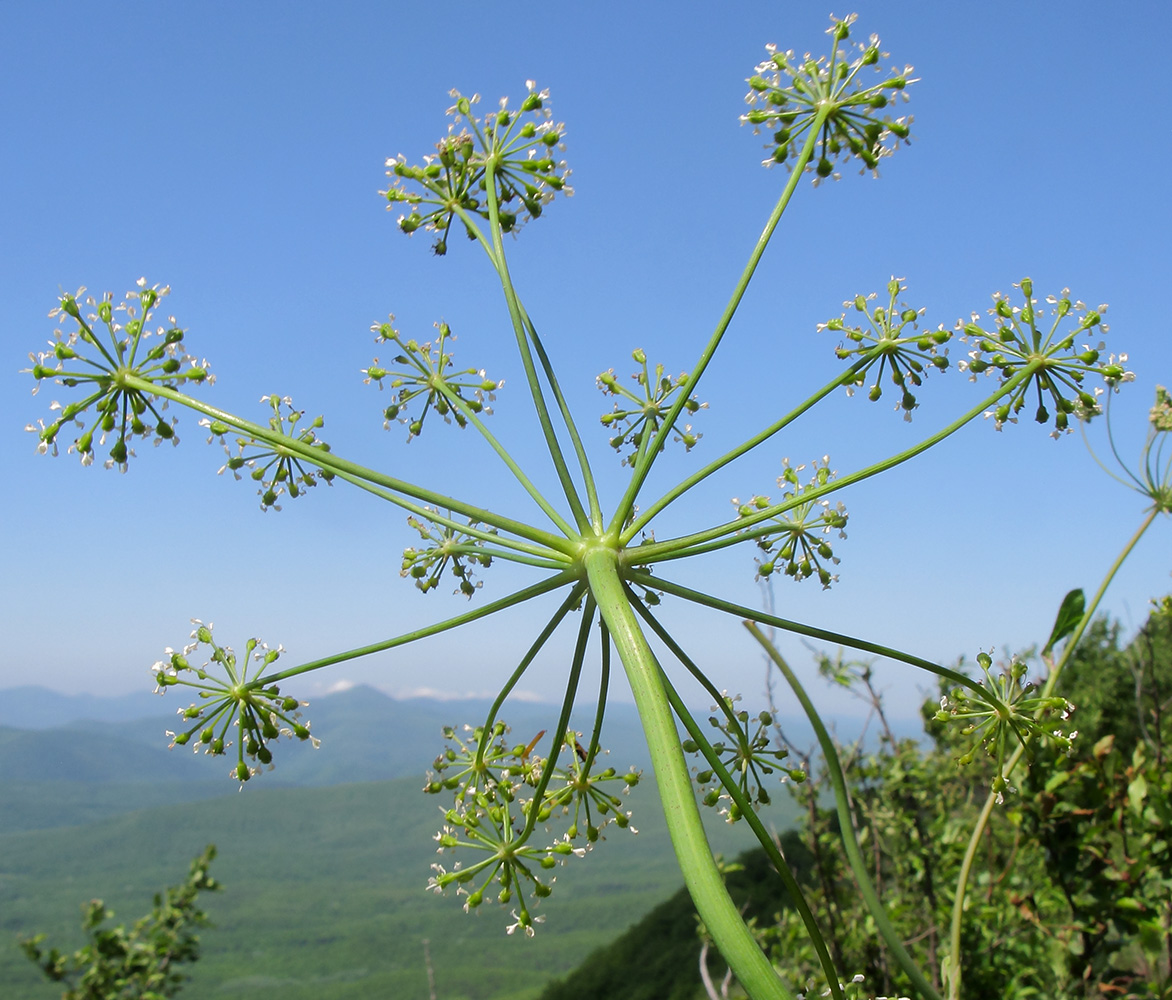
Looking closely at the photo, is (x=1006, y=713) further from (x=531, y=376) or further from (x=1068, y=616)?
Answer: (x=531, y=376)

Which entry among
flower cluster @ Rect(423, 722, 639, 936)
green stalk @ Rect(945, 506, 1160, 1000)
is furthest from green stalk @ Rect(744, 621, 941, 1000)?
flower cluster @ Rect(423, 722, 639, 936)

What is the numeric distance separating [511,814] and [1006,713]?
5.65ft

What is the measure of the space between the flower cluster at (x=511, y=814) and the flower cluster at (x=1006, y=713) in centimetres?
112

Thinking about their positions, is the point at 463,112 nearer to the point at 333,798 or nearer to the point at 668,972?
the point at 668,972

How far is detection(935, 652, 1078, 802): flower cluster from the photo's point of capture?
7.77 feet

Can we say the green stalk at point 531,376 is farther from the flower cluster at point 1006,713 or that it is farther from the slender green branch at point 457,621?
the flower cluster at point 1006,713

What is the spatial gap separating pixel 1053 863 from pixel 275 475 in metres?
5.15

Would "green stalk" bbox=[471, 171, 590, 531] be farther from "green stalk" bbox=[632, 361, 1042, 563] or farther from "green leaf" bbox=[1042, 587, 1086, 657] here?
Answer: "green leaf" bbox=[1042, 587, 1086, 657]

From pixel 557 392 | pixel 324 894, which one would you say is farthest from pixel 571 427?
pixel 324 894

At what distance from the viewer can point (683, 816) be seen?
143cm

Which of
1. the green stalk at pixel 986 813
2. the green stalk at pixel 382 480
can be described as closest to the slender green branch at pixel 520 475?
the green stalk at pixel 382 480

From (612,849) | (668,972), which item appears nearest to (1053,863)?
(668,972)

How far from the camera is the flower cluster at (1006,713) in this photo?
2.37 m

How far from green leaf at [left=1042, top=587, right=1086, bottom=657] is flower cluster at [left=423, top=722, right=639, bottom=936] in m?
1.75
